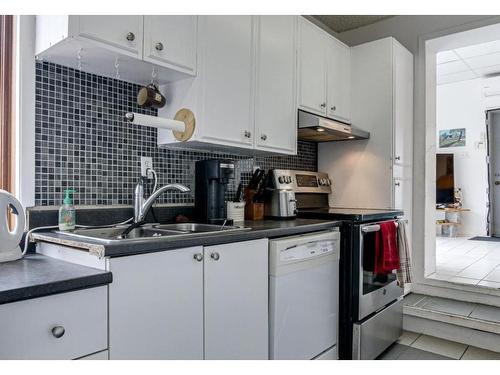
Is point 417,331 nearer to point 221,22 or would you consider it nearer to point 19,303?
point 221,22

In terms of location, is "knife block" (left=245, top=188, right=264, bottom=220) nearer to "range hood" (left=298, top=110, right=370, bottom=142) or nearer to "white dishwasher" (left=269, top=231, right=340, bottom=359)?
"white dishwasher" (left=269, top=231, right=340, bottom=359)

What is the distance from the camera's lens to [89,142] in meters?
1.81

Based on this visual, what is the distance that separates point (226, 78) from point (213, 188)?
0.60 meters

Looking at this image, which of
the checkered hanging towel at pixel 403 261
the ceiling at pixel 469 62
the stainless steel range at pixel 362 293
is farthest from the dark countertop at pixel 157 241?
the ceiling at pixel 469 62

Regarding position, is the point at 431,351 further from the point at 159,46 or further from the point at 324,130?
the point at 159,46

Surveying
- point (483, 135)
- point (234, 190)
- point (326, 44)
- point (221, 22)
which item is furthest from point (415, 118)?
point (483, 135)

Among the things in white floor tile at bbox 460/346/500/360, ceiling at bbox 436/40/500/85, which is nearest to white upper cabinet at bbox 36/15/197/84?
white floor tile at bbox 460/346/500/360

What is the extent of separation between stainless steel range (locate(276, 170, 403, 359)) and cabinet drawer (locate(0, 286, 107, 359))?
1.50 m

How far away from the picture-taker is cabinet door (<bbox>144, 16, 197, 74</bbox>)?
5.55 feet

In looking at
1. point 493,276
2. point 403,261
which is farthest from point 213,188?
point 493,276

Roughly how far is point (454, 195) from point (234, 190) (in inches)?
201

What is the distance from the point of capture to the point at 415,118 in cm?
330
